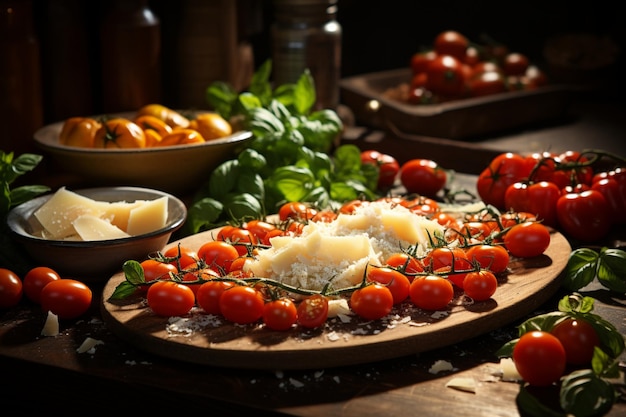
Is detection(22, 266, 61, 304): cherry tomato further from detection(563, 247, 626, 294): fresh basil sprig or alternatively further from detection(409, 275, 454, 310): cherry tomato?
detection(563, 247, 626, 294): fresh basil sprig

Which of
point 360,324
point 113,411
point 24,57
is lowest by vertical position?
point 113,411

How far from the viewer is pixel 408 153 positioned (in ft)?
Answer: 8.98

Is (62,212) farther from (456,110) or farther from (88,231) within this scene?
(456,110)

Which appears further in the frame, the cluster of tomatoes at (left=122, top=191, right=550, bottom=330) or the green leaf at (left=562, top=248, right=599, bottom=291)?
the green leaf at (left=562, top=248, right=599, bottom=291)

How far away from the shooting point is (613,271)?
1672 millimetres

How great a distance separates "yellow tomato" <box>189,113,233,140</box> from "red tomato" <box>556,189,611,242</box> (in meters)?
0.82

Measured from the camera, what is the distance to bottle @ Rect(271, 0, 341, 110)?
2.59 metres

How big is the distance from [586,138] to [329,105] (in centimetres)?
91

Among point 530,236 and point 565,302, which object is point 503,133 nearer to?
point 530,236

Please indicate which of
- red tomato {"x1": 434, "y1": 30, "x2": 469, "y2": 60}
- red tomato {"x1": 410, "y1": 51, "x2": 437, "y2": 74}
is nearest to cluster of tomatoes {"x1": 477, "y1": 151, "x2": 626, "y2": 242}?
red tomato {"x1": 410, "y1": 51, "x2": 437, "y2": 74}

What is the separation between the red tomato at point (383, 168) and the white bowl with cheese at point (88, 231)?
0.75m

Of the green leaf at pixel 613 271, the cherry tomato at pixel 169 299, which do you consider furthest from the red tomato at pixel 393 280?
the green leaf at pixel 613 271

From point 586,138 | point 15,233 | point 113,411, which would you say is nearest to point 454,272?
point 113,411

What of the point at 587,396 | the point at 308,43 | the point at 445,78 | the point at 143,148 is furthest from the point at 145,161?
the point at 445,78
